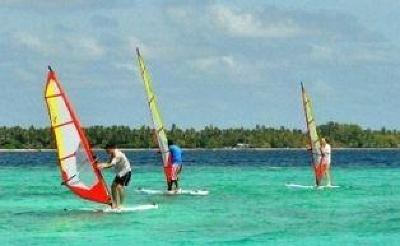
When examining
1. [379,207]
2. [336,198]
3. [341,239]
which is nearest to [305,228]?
[341,239]

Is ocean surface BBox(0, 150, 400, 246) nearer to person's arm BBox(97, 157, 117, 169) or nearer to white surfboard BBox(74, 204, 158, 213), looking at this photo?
white surfboard BBox(74, 204, 158, 213)

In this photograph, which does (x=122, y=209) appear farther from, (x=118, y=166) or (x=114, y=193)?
(x=118, y=166)

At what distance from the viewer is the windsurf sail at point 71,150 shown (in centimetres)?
2419

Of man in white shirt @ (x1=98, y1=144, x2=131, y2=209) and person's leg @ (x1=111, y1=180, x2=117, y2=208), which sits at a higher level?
man in white shirt @ (x1=98, y1=144, x2=131, y2=209)

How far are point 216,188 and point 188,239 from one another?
1846cm

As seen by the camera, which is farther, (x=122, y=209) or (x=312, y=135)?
(x=312, y=135)

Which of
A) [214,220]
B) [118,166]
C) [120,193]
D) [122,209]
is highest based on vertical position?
[118,166]

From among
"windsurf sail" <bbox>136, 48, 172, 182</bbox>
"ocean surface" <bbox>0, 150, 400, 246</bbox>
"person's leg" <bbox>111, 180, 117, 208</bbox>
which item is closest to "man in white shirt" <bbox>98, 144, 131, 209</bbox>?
"person's leg" <bbox>111, 180, 117, 208</bbox>

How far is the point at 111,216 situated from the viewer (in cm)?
2491

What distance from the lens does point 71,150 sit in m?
24.8

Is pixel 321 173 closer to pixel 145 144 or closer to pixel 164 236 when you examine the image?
pixel 164 236

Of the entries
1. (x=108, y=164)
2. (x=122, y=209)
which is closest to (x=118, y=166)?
(x=108, y=164)

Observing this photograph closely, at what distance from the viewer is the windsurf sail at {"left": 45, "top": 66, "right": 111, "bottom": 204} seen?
2419cm

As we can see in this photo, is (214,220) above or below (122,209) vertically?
below
